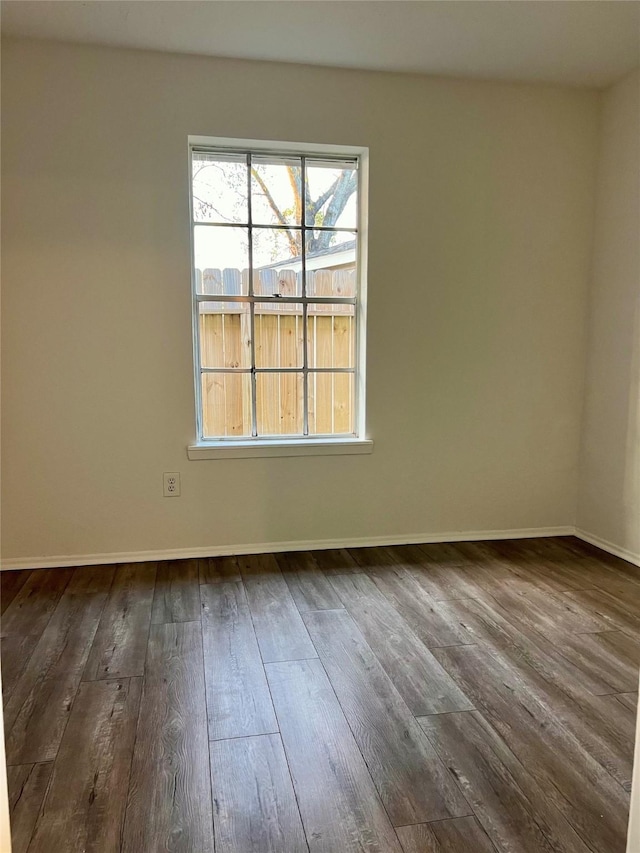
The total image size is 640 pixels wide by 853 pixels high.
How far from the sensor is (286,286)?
122 inches

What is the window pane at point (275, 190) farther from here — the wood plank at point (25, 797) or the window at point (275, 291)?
the wood plank at point (25, 797)

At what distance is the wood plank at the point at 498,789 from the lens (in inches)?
51.4

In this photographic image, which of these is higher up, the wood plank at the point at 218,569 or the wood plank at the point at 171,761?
the wood plank at the point at 218,569

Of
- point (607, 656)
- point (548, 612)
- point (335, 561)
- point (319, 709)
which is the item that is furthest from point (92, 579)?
point (607, 656)

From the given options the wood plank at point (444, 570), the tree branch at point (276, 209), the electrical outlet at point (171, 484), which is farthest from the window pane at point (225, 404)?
the wood plank at point (444, 570)

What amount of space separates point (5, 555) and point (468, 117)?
3399mm

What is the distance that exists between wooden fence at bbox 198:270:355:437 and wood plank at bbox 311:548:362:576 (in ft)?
2.26

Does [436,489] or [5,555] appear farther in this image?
[436,489]

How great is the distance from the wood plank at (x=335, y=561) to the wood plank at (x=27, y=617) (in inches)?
50.3

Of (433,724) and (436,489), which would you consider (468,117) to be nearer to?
(436,489)

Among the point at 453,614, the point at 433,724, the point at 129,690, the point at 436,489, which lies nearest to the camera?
the point at 433,724

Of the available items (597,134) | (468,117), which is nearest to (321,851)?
(468,117)

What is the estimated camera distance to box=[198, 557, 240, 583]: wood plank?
9.12 ft

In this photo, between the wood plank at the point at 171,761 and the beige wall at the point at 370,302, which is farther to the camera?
the beige wall at the point at 370,302
